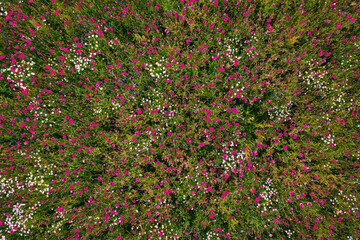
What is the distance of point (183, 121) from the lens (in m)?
4.03

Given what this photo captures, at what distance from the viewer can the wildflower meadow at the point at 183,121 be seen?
154 inches

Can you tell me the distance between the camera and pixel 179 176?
3992mm

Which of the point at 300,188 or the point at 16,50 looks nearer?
the point at 300,188

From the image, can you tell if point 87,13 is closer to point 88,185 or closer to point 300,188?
point 88,185

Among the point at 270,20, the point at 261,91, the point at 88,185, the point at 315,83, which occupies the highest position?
the point at 270,20

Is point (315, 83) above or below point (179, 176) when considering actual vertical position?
above

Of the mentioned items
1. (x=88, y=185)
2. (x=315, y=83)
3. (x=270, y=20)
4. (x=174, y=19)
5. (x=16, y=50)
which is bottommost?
(x=88, y=185)

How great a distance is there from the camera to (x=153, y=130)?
396 centimetres

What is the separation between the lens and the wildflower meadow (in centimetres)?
392

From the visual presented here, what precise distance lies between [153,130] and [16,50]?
12.1 feet

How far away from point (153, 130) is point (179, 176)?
3.67 feet

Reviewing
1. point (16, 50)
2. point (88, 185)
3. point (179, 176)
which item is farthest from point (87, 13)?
point (179, 176)

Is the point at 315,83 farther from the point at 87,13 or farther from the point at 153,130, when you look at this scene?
the point at 87,13

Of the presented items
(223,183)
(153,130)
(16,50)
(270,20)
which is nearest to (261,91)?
(270,20)
